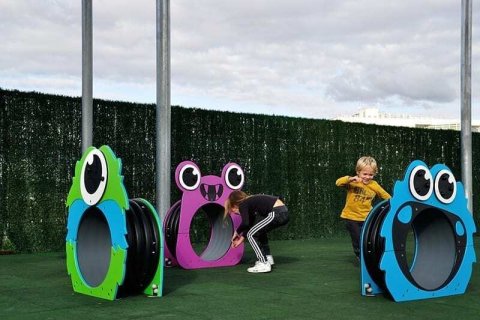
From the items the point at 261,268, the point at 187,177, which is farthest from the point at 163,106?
the point at 261,268

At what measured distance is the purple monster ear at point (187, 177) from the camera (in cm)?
923

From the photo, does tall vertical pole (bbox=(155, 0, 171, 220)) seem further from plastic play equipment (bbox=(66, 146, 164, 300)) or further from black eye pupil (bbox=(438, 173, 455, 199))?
black eye pupil (bbox=(438, 173, 455, 199))

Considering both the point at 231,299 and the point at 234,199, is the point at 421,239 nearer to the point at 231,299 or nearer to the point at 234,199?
the point at 231,299

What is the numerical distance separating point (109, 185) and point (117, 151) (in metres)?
4.82

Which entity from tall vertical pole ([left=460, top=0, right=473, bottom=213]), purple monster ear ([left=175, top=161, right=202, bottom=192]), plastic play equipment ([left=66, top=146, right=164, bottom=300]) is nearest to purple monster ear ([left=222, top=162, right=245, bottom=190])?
purple monster ear ([left=175, top=161, right=202, bottom=192])

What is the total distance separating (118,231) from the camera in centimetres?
643

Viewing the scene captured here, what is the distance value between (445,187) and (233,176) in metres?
3.58

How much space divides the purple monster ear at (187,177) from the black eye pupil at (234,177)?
0.55 metres

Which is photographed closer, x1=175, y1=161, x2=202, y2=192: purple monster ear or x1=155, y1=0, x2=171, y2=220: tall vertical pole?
x1=175, y1=161, x2=202, y2=192: purple monster ear

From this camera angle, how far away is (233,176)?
9.72 meters

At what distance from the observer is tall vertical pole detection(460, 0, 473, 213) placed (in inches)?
570

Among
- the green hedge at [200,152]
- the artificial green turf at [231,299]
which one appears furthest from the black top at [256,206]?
the green hedge at [200,152]

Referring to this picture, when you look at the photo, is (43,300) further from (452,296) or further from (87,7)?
(87,7)

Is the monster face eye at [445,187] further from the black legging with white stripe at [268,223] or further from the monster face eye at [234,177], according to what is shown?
the monster face eye at [234,177]
